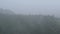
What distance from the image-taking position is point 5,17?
243 centimetres

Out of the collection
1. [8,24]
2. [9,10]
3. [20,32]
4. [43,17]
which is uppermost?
[9,10]

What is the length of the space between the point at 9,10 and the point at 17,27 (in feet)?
1.69

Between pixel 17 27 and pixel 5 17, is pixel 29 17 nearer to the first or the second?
pixel 17 27

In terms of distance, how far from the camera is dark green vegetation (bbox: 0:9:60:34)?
7.88 ft

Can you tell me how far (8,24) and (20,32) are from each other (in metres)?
0.40

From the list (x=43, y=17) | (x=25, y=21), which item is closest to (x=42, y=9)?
(x=43, y=17)

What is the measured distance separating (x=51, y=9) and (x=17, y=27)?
1.05m

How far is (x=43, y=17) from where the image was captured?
244 centimetres

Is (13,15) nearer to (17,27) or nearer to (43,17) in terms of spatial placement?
(17,27)

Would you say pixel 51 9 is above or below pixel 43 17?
above

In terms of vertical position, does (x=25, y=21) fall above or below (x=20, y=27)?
above

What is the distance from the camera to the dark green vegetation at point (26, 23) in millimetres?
2400

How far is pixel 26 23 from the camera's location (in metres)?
2.41

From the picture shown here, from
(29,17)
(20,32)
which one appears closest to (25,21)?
(29,17)
